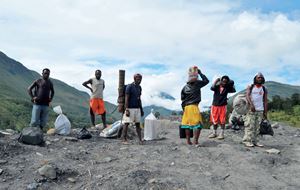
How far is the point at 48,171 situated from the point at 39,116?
361 cm

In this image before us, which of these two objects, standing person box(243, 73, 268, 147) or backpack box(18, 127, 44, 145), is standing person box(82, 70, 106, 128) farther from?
standing person box(243, 73, 268, 147)

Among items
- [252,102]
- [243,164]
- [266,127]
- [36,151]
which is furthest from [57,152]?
[266,127]

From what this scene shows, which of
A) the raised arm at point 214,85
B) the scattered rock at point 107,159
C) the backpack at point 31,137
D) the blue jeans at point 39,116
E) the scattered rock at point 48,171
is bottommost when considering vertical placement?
the scattered rock at point 48,171

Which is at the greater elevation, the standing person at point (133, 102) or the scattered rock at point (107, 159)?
the standing person at point (133, 102)

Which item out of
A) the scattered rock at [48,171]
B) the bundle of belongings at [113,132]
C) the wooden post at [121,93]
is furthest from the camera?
the bundle of belongings at [113,132]

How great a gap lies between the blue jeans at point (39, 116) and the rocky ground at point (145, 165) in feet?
2.50

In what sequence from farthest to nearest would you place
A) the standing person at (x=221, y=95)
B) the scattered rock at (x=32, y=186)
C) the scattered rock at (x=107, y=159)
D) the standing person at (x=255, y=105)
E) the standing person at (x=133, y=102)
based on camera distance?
1. the standing person at (x=221, y=95)
2. the standing person at (x=133, y=102)
3. the standing person at (x=255, y=105)
4. the scattered rock at (x=107, y=159)
5. the scattered rock at (x=32, y=186)

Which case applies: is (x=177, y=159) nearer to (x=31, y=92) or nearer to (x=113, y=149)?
(x=113, y=149)

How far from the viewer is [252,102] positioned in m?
9.41

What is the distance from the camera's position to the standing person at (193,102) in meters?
9.45

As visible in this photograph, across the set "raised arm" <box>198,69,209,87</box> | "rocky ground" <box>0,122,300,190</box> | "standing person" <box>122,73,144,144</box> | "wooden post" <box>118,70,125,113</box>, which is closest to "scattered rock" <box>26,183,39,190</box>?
"rocky ground" <box>0,122,300,190</box>

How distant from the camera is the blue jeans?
33.5 feet

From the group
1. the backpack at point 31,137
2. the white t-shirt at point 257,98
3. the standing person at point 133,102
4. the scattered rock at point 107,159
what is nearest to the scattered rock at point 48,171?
the scattered rock at point 107,159

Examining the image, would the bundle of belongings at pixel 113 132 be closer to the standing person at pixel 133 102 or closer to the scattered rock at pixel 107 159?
the standing person at pixel 133 102
